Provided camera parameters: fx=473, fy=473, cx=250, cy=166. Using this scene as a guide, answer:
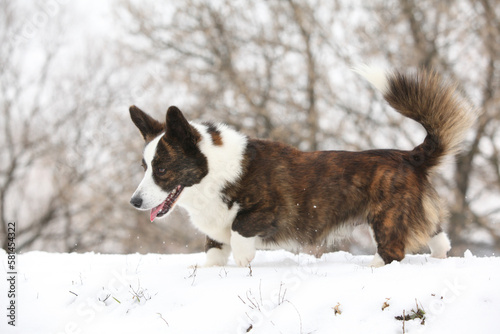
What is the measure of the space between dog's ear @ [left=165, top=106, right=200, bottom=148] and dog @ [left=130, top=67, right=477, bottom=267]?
0.01 meters

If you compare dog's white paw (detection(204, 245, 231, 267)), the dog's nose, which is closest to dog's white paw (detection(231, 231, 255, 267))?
dog's white paw (detection(204, 245, 231, 267))

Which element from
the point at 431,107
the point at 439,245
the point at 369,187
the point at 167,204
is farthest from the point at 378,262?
the point at 167,204

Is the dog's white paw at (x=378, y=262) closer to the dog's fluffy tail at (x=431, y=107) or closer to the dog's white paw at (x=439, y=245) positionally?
the dog's white paw at (x=439, y=245)

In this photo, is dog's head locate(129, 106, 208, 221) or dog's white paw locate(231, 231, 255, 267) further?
dog's white paw locate(231, 231, 255, 267)

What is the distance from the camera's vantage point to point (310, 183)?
4.83 m

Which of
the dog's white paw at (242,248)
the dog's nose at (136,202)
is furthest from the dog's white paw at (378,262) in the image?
the dog's nose at (136,202)

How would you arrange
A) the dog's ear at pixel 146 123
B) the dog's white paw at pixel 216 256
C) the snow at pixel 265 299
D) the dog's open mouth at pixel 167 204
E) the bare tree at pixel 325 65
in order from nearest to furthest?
1. the snow at pixel 265 299
2. the dog's open mouth at pixel 167 204
3. the dog's ear at pixel 146 123
4. the dog's white paw at pixel 216 256
5. the bare tree at pixel 325 65

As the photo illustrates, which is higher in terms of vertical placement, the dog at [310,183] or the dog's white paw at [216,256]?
the dog at [310,183]

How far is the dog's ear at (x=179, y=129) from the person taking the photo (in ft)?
14.9

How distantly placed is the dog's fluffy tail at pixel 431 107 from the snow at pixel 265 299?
1.08m

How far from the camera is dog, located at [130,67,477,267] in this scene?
452 centimetres

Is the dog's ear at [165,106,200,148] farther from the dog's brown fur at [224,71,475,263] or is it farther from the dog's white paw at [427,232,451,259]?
the dog's white paw at [427,232,451,259]

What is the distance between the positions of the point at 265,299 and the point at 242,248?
3.77 feet

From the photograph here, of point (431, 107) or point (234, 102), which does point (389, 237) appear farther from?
point (234, 102)
